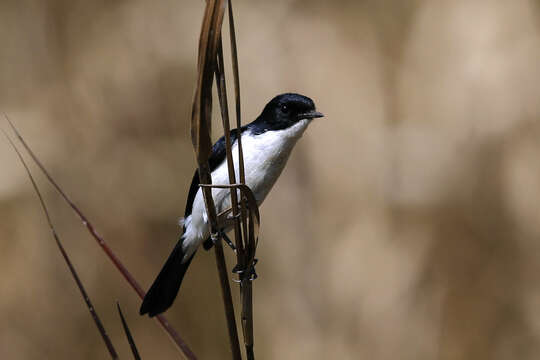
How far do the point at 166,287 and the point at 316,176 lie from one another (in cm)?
121

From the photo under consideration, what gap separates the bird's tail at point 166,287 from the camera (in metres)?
2.22

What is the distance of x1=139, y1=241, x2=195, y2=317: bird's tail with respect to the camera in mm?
2221

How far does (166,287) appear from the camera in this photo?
2.33m

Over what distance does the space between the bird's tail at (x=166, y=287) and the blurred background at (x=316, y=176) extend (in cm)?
63

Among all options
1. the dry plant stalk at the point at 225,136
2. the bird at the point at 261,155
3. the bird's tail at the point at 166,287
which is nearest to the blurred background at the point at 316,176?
the bird's tail at the point at 166,287

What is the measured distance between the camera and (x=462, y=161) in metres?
3.32

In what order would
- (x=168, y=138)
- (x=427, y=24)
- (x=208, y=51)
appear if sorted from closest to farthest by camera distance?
(x=208, y=51) → (x=168, y=138) → (x=427, y=24)

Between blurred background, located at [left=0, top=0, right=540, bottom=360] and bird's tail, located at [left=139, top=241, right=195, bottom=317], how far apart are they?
24.9 inches

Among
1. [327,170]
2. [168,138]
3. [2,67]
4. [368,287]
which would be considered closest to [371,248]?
[368,287]

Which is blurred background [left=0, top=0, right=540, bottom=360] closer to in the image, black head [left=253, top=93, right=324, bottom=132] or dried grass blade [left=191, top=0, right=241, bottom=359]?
black head [left=253, top=93, right=324, bottom=132]

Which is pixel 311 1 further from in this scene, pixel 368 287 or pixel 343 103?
pixel 368 287

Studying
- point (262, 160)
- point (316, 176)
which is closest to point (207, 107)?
point (262, 160)

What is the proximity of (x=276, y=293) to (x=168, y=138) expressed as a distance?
→ 3.29 feet

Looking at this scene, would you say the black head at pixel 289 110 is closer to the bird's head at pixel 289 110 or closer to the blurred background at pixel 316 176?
the bird's head at pixel 289 110
